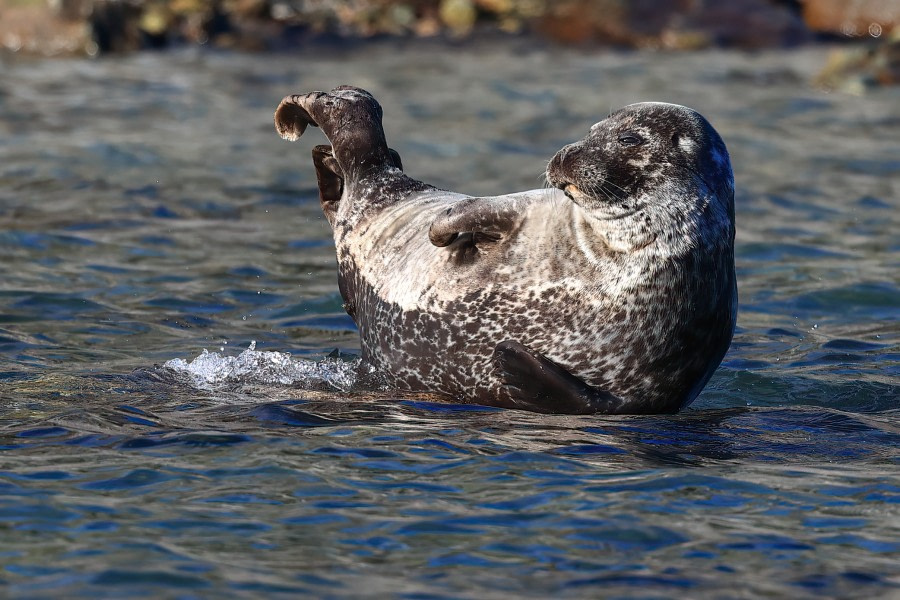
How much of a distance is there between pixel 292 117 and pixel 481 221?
5.53 feet

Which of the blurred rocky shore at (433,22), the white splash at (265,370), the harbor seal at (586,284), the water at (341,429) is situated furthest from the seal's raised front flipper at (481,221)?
the blurred rocky shore at (433,22)

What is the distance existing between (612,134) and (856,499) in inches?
77.4

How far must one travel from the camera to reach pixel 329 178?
25.2 feet

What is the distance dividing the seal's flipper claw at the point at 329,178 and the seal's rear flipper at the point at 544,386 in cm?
159

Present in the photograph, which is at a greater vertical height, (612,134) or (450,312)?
(612,134)

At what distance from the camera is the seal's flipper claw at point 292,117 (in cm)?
772

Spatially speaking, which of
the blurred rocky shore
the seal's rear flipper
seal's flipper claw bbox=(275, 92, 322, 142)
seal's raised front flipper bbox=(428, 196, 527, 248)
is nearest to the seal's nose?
seal's raised front flipper bbox=(428, 196, 527, 248)

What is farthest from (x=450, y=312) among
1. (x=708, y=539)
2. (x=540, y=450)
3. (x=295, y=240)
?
(x=295, y=240)

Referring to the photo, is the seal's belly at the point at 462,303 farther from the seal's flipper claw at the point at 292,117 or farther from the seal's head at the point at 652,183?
the seal's flipper claw at the point at 292,117

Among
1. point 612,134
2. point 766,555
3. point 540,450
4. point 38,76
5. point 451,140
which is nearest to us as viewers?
point 766,555

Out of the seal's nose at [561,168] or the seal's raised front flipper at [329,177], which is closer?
the seal's nose at [561,168]

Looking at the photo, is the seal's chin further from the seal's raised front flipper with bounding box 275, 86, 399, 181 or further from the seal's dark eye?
the seal's raised front flipper with bounding box 275, 86, 399, 181

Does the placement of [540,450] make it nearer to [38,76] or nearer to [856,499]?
[856,499]

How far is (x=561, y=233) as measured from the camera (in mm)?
6582
